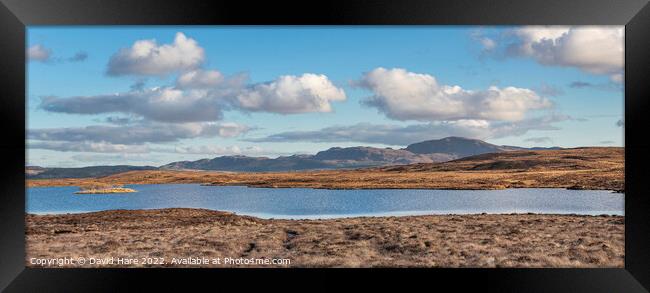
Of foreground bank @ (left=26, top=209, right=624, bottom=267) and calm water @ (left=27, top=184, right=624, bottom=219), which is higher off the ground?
foreground bank @ (left=26, top=209, right=624, bottom=267)

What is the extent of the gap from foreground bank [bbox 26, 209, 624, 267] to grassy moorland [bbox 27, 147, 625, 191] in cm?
2461

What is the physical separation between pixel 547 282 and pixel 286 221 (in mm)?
10156

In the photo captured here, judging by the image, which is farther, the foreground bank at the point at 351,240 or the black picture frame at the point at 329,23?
the foreground bank at the point at 351,240

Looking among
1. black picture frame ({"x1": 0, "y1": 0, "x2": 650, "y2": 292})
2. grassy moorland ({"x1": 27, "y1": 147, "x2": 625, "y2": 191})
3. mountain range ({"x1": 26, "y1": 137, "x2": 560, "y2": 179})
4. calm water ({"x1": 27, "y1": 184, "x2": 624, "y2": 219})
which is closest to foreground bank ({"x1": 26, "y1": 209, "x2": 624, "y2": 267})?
black picture frame ({"x1": 0, "y1": 0, "x2": 650, "y2": 292})

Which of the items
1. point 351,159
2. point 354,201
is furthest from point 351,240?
point 351,159

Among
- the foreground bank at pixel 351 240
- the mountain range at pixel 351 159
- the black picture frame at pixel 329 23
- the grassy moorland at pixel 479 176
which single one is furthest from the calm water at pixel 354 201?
the mountain range at pixel 351 159

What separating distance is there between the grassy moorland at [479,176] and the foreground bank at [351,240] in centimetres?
2461

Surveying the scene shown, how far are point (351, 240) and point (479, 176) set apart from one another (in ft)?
131

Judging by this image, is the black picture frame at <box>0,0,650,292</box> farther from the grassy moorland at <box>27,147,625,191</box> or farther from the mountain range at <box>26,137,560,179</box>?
the mountain range at <box>26,137,560,179</box>

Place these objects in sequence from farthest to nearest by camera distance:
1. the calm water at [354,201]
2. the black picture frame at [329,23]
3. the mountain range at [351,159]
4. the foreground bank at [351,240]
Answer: the mountain range at [351,159]
the calm water at [354,201]
the foreground bank at [351,240]
the black picture frame at [329,23]

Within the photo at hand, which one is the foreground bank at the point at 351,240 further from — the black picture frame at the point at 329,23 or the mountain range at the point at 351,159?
the mountain range at the point at 351,159

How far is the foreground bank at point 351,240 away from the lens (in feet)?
33.1

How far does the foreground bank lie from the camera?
33.1 ft

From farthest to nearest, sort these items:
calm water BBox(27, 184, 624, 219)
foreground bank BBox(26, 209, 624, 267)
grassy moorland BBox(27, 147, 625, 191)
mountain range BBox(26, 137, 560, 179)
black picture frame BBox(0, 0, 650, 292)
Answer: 1. mountain range BBox(26, 137, 560, 179)
2. grassy moorland BBox(27, 147, 625, 191)
3. calm water BBox(27, 184, 624, 219)
4. foreground bank BBox(26, 209, 624, 267)
5. black picture frame BBox(0, 0, 650, 292)
